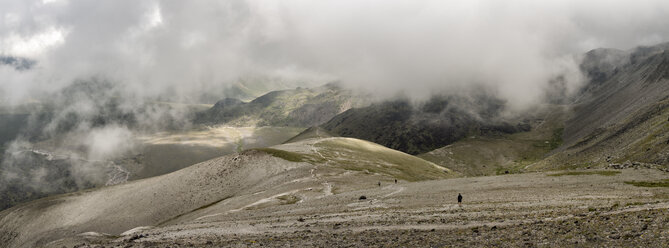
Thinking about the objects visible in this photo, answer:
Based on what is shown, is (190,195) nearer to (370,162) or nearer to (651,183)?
(370,162)

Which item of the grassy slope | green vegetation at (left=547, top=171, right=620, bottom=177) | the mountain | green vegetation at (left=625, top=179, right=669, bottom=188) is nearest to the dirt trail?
green vegetation at (left=547, top=171, right=620, bottom=177)

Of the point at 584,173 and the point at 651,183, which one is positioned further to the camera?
the point at 584,173

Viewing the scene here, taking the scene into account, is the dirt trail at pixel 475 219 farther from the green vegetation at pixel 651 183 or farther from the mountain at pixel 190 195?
the mountain at pixel 190 195

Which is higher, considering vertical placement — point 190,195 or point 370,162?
point 370,162

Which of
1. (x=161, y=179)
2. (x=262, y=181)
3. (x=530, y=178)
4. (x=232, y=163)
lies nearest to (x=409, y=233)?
(x=530, y=178)

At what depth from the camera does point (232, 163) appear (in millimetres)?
122938

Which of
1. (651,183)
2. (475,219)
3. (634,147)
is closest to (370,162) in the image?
(634,147)

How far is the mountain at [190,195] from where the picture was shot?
9550 cm

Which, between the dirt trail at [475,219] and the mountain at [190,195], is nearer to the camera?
the dirt trail at [475,219]

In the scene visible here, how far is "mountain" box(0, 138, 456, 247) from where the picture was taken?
95.5 metres

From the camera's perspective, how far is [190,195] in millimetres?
107312

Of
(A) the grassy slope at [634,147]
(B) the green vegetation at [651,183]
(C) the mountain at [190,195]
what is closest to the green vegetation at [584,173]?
(B) the green vegetation at [651,183]

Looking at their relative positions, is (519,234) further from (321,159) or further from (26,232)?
(26,232)

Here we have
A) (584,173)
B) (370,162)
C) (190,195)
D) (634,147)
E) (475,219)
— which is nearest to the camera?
(475,219)
